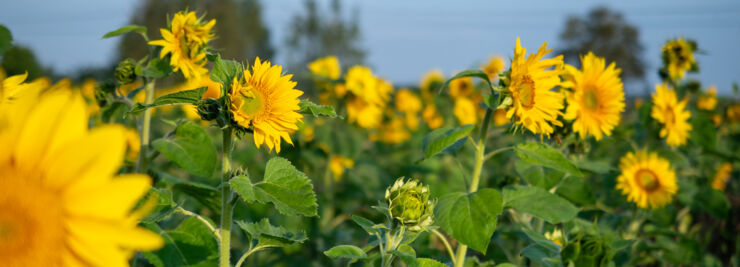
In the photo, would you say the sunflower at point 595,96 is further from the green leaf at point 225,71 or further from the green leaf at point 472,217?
the green leaf at point 225,71

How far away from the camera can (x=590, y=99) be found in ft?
6.26

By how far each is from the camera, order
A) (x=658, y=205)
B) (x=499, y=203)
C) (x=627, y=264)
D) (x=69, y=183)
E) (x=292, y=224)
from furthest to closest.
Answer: (x=292, y=224)
(x=658, y=205)
(x=627, y=264)
(x=499, y=203)
(x=69, y=183)

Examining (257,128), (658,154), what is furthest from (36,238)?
(658,154)

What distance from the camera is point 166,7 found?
915 inches

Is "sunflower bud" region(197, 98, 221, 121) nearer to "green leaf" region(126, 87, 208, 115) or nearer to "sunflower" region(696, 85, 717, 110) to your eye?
"green leaf" region(126, 87, 208, 115)

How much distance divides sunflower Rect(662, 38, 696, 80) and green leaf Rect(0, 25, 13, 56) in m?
2.84

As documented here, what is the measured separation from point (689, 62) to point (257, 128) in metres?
2.54

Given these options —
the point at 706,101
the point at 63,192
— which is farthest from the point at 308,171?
the point at 706,101

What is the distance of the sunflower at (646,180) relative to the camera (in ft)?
7.70

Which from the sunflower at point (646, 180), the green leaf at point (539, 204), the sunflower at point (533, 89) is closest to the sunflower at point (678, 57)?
the sunflower at point (646, 180)

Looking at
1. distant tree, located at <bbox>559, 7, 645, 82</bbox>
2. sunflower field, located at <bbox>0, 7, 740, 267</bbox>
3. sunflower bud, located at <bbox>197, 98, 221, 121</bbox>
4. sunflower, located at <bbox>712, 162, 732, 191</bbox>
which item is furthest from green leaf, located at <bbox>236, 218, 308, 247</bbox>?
distant tree, located at <bbox>559, 7, 645, 82</bbox>

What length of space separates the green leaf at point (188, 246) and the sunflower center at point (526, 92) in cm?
85

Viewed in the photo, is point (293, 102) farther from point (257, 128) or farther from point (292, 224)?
point (292, 224)

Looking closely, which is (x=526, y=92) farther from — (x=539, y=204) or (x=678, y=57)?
(x=678, y=57)
